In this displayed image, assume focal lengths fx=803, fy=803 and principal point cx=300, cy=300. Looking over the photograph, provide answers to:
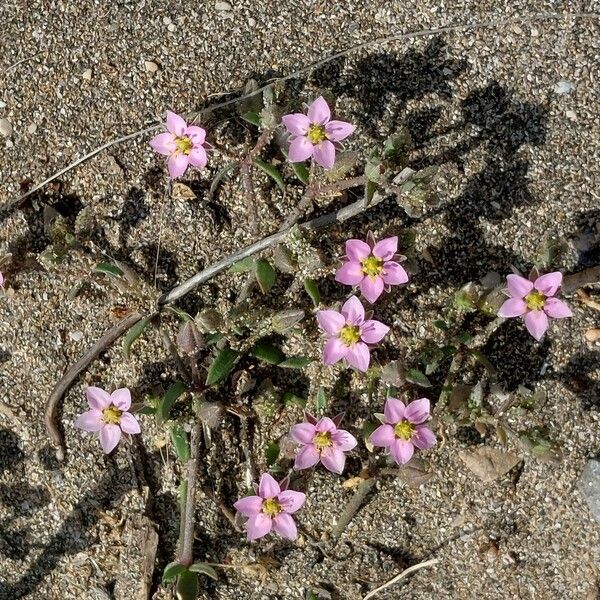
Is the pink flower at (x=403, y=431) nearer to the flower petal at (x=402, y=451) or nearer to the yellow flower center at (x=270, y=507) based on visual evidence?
the flower petal at (x=402, y=451)

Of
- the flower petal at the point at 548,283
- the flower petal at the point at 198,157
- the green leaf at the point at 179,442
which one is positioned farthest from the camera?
the green leaf at the point at 179,442

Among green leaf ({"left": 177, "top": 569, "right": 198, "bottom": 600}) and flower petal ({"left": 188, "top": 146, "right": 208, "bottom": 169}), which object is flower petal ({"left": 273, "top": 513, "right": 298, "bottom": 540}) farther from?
flower petal ({"left": 188, "top": 146, "right": 208, "bottom": 169})

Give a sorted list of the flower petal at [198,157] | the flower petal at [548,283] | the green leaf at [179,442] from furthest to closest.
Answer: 1. the green leaf at [179,442]
2. the flower petal at [198,157]
3. the flower petal at [548,283]

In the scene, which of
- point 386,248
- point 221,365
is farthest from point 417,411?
point 221,365

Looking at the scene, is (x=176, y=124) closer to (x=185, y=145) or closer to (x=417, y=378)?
(x=185, y=145)

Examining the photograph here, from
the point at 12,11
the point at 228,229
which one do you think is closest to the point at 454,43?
the point at 228,229

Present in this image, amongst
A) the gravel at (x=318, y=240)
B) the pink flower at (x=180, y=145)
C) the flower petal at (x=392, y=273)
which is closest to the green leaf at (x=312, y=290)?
the gravel at (x=318, y=240)

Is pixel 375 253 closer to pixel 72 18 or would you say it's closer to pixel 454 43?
pixel 454 43

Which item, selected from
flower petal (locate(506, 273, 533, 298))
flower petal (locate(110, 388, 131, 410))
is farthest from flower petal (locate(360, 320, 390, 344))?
flower petal (locate(110, 388, 131, 410))
